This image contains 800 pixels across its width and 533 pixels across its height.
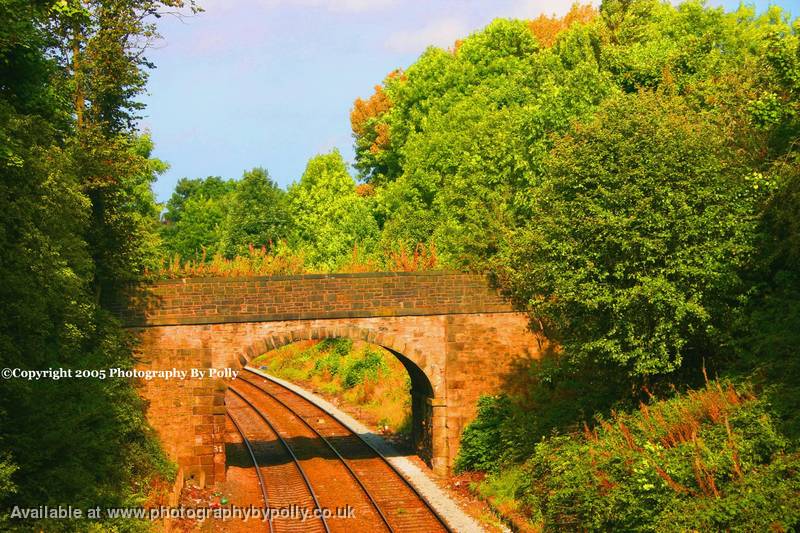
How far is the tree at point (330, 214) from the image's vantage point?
42.1m

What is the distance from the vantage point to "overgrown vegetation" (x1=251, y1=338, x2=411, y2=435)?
29.5 m

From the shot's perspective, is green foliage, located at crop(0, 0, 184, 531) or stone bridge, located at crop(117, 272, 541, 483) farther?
stone bridge, located at crop(117, 272, 541, 483)

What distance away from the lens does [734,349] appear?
15664 millimetres

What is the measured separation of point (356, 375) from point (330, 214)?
15430 millimetres

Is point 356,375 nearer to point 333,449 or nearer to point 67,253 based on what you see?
point 333,449

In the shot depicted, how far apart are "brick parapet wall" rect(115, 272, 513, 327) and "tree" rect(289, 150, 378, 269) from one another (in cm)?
1818

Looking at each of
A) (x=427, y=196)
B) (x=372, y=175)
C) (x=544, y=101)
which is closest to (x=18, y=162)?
(x=544, y=101)

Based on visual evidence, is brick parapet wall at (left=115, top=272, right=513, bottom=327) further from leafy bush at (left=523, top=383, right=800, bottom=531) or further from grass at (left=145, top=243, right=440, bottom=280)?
leafy bush at (left=523, top=383, right=800, bottom=531)

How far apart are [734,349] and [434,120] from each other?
2580cm

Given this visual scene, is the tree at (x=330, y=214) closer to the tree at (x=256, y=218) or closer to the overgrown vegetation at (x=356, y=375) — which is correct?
the tree at (x=256, y=218)

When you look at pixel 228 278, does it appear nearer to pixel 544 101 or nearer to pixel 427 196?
pixel 544 101

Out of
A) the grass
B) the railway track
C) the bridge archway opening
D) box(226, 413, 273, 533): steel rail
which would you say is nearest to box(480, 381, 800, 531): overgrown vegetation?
the railway track

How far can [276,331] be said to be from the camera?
20969 mm

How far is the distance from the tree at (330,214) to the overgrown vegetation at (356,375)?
198 inches
